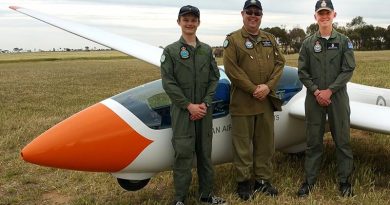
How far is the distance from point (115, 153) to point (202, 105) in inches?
36.5

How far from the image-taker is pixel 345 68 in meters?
4.62

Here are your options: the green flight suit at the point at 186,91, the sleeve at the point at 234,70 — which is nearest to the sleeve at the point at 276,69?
the sleeve at the point at 234,70

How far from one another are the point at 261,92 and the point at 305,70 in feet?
2.00

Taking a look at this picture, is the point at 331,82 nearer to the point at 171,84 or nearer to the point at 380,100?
the point at 171,84

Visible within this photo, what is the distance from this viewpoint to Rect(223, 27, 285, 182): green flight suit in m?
4.61

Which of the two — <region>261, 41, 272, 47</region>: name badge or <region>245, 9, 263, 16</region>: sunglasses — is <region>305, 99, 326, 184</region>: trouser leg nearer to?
<region>261, 41, 272, 47</region>: name badge

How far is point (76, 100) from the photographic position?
13.9 metres

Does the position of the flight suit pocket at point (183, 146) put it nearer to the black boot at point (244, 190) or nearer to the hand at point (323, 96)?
the black boot at point (244, 190)

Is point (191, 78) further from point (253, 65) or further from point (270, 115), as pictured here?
point (270, 115)

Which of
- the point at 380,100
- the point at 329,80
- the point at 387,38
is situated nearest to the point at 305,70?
the point at 329,80

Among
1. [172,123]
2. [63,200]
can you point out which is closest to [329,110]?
[172,123]

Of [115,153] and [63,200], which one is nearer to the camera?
[115,153]

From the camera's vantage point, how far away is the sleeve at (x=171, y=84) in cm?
420

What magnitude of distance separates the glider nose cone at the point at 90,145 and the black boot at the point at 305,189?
5.75 ft
